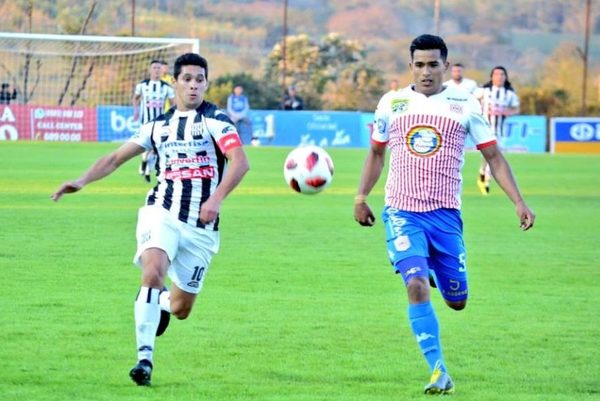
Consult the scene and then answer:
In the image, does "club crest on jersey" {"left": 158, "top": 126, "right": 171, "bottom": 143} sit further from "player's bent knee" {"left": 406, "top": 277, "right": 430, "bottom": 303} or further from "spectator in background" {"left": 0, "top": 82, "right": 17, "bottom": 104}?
"spectator in background" {"left": 0, "top": 82, "right": 17, "bottom": 104}

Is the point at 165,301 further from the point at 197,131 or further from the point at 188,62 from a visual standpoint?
the point at 188,62

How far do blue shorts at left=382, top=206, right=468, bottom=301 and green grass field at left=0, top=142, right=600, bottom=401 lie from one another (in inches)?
25.1

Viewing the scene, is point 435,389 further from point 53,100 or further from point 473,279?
point 53,100

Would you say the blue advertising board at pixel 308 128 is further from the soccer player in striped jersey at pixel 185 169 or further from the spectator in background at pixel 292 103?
the soccer player in striped jersey at pixel 185 169

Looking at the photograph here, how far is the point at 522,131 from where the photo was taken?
49.8 m

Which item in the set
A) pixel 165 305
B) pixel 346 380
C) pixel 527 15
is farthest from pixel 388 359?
pixel 527 15

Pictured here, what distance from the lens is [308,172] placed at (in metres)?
9.59

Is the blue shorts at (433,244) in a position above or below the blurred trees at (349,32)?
above

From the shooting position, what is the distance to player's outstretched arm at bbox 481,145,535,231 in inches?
337

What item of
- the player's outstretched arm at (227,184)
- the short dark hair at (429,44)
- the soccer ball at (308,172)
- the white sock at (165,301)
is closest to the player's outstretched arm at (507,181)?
the short dark hair at (429,44)

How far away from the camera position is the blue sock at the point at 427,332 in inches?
320

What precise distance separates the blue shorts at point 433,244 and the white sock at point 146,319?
→ 145 cm

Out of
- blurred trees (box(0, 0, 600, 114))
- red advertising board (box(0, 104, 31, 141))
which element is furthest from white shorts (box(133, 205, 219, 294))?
blurred trees (box(0, 0, 600, 114))

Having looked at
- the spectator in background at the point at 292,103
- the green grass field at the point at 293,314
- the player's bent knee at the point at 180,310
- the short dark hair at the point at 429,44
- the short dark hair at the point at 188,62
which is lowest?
the spectator in background at the point at 292,103
